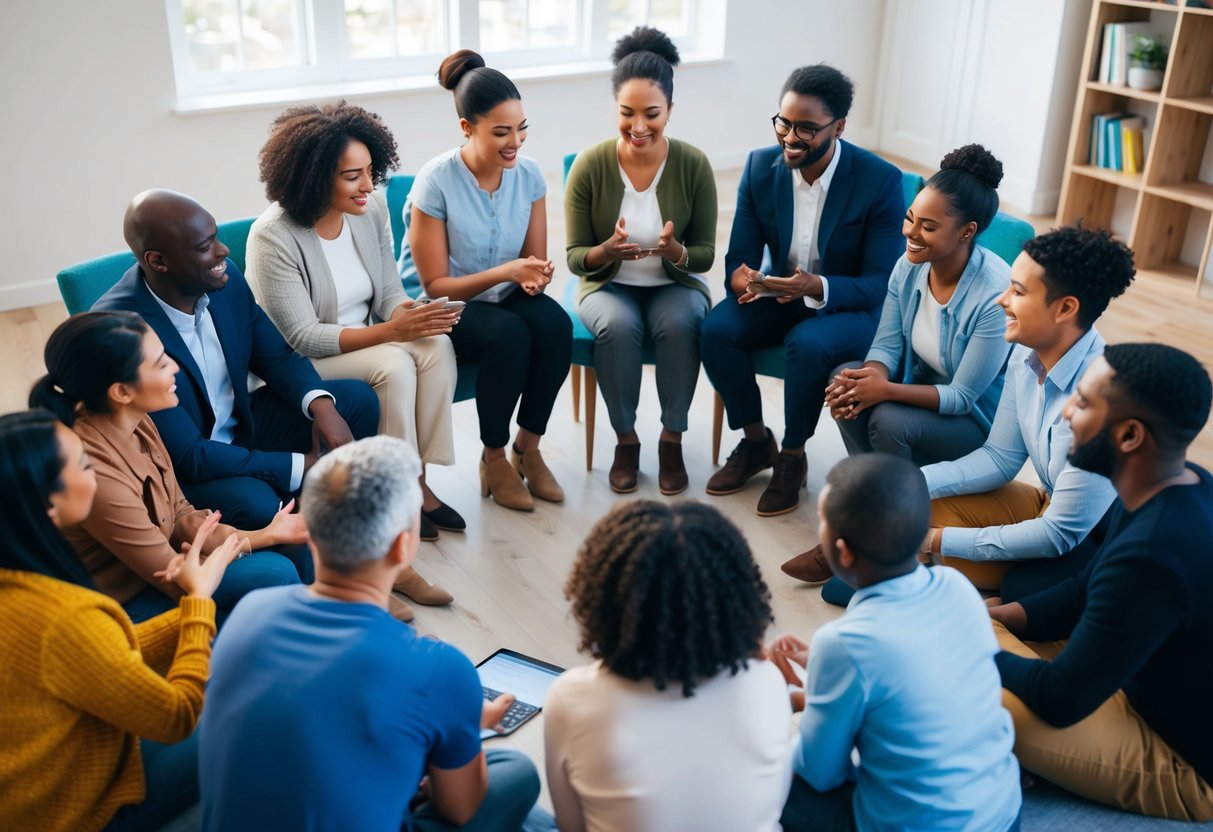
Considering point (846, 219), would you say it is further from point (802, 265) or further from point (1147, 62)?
point (1147, 62)

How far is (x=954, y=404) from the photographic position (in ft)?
9.57

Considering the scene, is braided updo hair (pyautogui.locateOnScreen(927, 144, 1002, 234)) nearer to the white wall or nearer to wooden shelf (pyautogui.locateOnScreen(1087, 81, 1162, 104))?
wooden shelf (pyautogui.locateOnScreen(1087, 81, 1162, 104))

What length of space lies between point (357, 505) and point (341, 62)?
14.2 feet

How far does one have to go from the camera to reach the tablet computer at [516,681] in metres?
2.51

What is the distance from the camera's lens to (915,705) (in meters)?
1.63

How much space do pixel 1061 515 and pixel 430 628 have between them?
60.1 inches

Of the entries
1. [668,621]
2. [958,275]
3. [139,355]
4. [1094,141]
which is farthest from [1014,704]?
[1094,141]

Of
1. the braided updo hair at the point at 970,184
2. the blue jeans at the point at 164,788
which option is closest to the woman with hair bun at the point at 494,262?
the braided updo hair at the point at 970,184

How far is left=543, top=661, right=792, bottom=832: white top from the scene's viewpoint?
1496 mm

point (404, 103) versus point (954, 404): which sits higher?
point (404, 103)

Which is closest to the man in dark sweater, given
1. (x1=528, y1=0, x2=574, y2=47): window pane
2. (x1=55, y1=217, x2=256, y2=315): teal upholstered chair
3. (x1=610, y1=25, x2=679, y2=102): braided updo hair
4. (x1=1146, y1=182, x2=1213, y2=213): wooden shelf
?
(x1=610, y1=25, x2=679, y2=102): braided updo hair

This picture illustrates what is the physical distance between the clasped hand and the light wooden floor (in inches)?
17.3

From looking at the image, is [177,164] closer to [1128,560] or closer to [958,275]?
[958,275]

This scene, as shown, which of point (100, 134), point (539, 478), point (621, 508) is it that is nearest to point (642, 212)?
point (539, 478)
